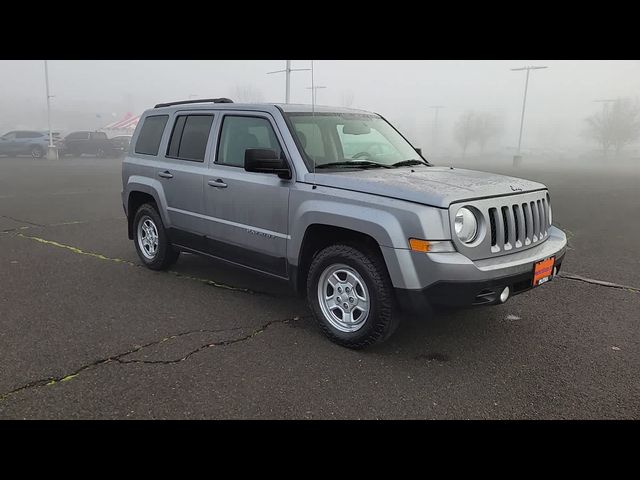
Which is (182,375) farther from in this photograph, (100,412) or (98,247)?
(98,247)

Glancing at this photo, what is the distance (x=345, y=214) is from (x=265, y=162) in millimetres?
824

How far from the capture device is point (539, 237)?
13.6ft

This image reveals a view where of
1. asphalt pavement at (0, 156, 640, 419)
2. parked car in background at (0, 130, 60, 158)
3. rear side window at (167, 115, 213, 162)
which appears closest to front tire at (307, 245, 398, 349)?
asphalt pavement at (0, 156, 640, 419)

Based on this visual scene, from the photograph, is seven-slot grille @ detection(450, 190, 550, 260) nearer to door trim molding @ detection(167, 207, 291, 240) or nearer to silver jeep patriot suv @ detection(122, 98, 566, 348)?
silver jeep patriot suv @ detection(122, 98, 566, 348)

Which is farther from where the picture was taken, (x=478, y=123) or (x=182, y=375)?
(x=478, y=123)

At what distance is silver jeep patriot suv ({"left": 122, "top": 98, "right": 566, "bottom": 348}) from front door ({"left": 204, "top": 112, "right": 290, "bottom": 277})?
0.04 feet

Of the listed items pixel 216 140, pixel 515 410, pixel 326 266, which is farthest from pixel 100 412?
pixel 216 140

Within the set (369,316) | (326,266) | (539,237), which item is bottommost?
(369,316)

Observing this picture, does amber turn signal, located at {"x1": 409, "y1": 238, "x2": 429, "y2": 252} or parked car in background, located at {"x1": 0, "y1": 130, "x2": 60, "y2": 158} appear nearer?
amber turn signal, located at {"x1": 409, "y1": 238, "x2": 429, "y2": 252}

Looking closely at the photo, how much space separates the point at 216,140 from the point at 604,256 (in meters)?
5.69

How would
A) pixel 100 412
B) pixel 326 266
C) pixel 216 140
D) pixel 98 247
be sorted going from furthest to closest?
pixel 98 247 < pixel 216 140 < pixel 326 266 < pixel 100 412

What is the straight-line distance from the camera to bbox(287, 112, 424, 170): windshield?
449 centimetres

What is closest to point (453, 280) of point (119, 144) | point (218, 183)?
point (218, 183)

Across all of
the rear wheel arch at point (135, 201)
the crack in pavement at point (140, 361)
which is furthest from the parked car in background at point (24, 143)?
the crack in pavement at point (140, 361)
